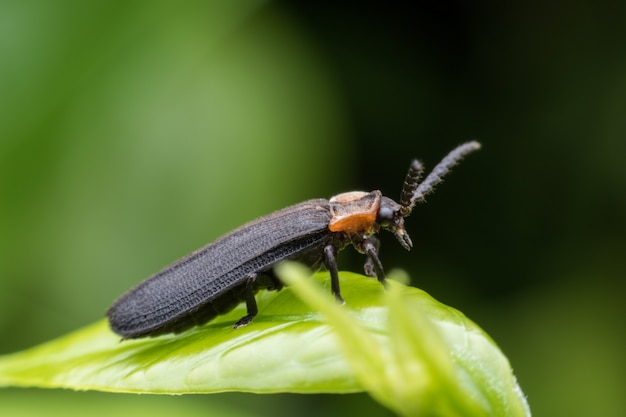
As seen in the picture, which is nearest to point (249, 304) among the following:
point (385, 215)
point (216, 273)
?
point (216, 273)

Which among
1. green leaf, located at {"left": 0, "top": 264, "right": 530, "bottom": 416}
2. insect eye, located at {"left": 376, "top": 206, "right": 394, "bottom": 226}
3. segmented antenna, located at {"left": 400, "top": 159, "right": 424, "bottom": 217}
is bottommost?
green leaf, located at {"left": 0, "top": 264, "right": 530, "bottom": 416}

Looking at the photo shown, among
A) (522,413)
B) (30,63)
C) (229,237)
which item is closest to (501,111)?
(229,237)

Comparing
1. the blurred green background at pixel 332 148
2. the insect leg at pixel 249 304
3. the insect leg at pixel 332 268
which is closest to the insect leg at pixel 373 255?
the insect leg at pixel 332 268

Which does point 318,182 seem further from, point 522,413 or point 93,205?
point 522,413

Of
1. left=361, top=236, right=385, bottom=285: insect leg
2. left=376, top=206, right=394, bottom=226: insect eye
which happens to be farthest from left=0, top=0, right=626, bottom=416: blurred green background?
left=376, top=206, right=394, bottom=226: insect eye

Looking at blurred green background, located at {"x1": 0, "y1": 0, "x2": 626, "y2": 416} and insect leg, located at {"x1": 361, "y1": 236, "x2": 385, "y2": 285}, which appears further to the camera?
blurred green background, located at {"x1": 0, "y1": 0, "x2": 626, "y2": 416}

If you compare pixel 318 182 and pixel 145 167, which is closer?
pixel 145 167

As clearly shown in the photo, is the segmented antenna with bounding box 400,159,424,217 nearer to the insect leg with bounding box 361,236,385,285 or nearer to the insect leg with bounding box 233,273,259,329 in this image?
the insect leg with bounding box 361,236,385,285
